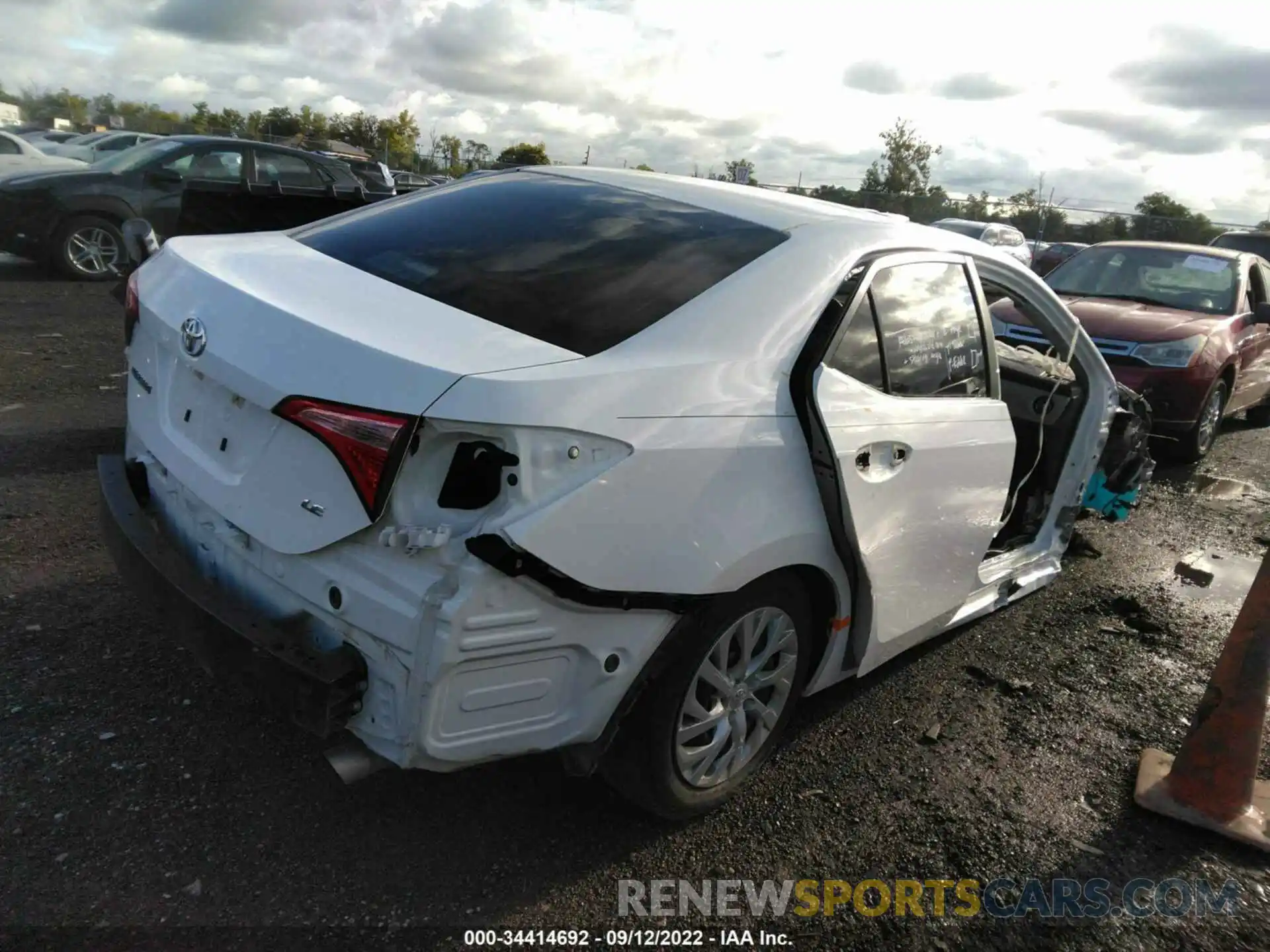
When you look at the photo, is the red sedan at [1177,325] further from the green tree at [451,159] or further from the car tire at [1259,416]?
the green tree at [451,159]

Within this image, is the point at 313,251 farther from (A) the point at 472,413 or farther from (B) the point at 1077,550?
(B) the point at 1077,550

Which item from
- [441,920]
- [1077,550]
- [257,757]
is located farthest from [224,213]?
[1077,550]

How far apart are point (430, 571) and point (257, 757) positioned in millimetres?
1255

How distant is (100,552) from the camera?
397 centimetres

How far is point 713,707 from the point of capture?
8.62 feet

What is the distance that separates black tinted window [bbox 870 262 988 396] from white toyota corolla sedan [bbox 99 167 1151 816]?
16 millimetres

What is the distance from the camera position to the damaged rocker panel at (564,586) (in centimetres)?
195

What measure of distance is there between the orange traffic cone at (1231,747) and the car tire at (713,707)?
135 cm

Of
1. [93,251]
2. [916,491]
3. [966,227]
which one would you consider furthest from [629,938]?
[966,227]

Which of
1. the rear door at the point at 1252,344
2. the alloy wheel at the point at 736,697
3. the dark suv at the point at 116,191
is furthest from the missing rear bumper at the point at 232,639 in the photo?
the dark suv at the point at 116,191

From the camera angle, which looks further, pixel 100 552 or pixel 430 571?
pixel 100 552

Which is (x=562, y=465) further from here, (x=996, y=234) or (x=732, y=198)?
(x=996, y=234)

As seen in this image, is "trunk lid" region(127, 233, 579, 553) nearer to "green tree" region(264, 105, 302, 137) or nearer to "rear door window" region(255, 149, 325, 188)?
"rear door window" region(255, 149, 325, 188)

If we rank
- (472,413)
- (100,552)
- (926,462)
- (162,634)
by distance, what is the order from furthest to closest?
1. (100,552)
2. (162,634)
3. (926,462)
4. (472,413)
